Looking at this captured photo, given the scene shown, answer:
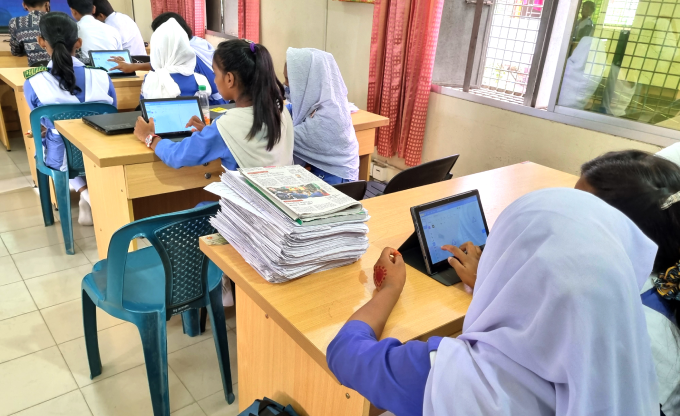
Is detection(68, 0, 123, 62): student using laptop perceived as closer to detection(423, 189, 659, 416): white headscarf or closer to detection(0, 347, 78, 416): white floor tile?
detection(0, 347, 78, 416): white floor tile

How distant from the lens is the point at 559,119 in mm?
2723

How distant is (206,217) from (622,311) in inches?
48.6

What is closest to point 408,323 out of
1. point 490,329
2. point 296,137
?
point 490,329

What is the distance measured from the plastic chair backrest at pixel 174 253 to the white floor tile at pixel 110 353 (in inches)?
18.7

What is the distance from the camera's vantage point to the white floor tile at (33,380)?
1.72 meters

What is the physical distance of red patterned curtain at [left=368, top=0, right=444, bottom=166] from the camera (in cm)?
322

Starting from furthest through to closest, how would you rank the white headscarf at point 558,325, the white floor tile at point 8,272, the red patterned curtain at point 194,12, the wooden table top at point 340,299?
the red patterned curtain at point 194,12 → the white floor tile at point 8,272 → the wooden table top at point 340,299 → the white headscarf at point 558,325

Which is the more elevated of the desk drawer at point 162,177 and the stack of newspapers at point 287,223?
the stack of newspapers at point 287,223

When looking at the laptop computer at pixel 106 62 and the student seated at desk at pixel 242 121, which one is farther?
the laptop computer at pixel 106 62

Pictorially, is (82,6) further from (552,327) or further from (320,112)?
(552,327)

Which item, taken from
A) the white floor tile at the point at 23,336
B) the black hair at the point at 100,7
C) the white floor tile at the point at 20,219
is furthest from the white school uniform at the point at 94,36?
the white floor tile at the point at 23,336

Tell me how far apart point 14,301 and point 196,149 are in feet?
4.03

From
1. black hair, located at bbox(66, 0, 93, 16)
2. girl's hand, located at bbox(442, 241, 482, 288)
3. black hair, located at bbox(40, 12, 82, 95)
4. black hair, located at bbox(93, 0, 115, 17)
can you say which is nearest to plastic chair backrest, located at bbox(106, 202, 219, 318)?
girl's hand, located at bbox(442, 241, 482, 288)

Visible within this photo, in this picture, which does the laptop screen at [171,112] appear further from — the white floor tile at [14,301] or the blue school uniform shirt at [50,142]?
the white floor tile at [14,301]
